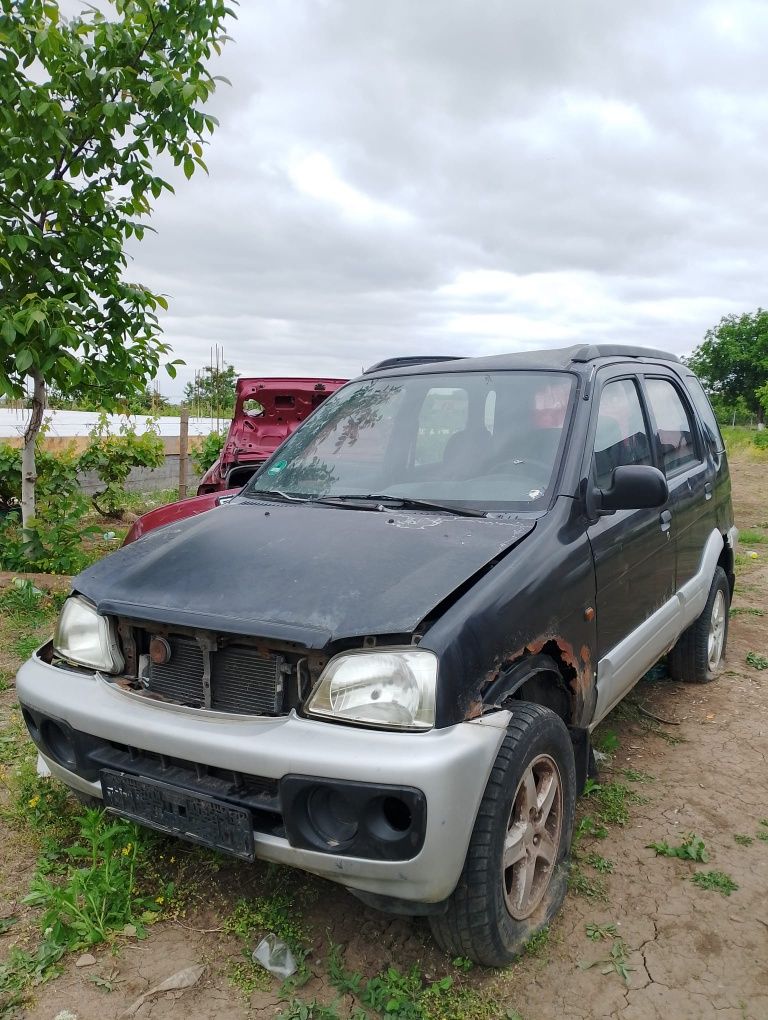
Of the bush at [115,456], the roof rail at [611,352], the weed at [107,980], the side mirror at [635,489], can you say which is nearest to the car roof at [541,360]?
the roof rail at [611,352]

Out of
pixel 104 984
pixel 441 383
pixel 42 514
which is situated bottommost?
pixel 104 984

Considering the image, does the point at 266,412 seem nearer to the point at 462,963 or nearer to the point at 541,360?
the point at 541,360

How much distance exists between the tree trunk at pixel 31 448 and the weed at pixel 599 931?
5.32m

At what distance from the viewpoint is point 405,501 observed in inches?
114

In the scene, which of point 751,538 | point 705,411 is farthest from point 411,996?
point 751,538

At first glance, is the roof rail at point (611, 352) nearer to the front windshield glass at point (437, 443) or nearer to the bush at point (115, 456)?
the front windshield glass at point (437, 443)

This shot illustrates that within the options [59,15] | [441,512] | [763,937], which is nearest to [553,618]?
[441,512]

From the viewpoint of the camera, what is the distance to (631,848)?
2.93 m

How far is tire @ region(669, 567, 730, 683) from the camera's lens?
4484 mm

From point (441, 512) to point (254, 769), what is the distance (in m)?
1.18

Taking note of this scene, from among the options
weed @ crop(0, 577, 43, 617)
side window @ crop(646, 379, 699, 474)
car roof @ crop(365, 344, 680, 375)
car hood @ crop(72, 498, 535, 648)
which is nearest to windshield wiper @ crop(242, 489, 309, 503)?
car hood @ crop(72, 498, 535, 648)

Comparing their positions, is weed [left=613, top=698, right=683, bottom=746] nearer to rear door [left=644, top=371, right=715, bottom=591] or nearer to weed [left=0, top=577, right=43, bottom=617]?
rear door [left=644, top=371, right=715, bottom=591]

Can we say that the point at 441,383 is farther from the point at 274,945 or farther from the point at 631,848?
the point at 274,945

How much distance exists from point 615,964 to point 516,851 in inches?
19.5
